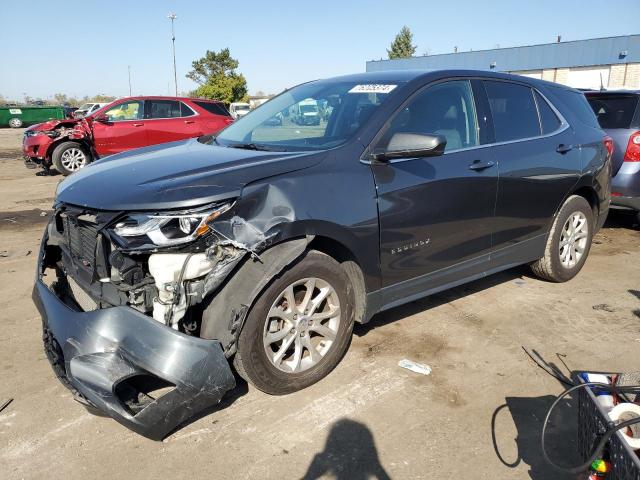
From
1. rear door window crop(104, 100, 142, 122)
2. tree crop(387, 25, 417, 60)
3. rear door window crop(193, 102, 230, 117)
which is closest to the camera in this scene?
rear door window crop(104, 100, 142, 122)

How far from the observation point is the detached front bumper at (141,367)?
7.62ft

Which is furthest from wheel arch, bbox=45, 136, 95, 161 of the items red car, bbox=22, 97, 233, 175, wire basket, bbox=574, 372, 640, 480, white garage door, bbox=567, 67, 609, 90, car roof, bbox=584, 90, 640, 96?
white garage door, bbox=567, 67, 609, 90

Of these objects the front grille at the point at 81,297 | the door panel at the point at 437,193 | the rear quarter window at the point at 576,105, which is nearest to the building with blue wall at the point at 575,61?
the rear quarter window at the point at 576,105

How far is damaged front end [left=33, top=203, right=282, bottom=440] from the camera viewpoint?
234cm

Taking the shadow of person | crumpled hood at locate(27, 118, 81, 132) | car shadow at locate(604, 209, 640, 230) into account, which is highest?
crumpled hood at locate(27, 118, 81, 132)

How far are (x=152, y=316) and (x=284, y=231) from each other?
77 centimetres

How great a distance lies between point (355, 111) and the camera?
3418mm

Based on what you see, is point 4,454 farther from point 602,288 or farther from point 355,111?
point 602,288

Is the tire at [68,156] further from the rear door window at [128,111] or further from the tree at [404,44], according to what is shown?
the tree at [404,44]

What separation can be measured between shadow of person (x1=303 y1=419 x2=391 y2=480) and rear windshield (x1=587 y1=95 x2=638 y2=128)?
5638 mm

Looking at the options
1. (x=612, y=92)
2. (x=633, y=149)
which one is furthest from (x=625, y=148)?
(x=612, y=92)

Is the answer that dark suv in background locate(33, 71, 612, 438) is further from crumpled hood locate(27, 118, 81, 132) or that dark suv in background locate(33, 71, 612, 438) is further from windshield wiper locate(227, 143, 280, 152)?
crumpled hood locate(27, 118, 81, 132)

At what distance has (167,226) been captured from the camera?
2477 millimetres

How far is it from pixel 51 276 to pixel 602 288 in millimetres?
4512
